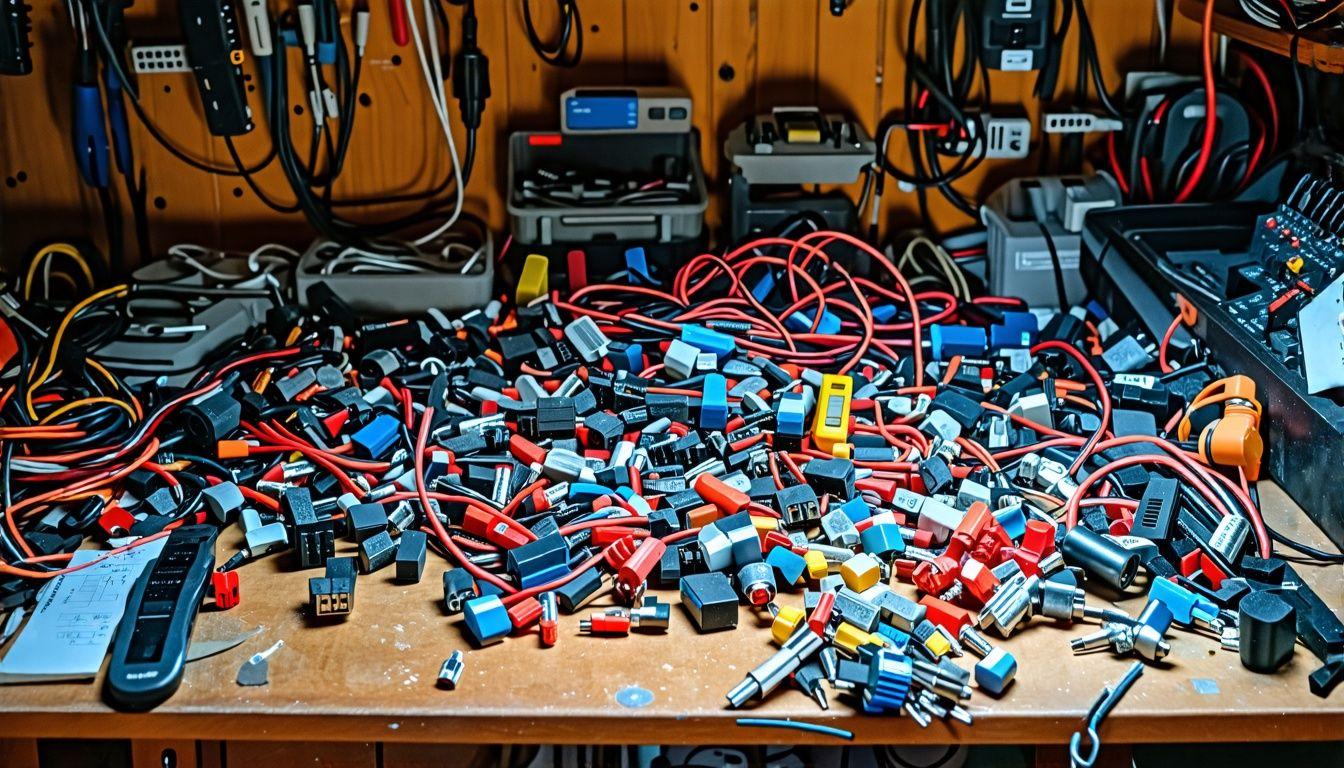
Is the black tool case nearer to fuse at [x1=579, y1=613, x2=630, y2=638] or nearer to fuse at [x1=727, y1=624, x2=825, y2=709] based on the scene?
fuse at [x1=727, y1=624, x2=825, y2=709]

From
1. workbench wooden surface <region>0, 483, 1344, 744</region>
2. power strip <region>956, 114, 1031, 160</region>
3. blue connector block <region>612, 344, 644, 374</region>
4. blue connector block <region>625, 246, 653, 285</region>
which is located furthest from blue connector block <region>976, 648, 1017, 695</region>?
power strip <region>956, 114, 1031, 160</region>

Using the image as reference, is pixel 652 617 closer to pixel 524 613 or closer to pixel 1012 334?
pixel 524 613

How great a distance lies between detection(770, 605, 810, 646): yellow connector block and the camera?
1.57m

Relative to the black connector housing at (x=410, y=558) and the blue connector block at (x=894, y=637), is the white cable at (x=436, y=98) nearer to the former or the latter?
the black connector housing at (x=410, y=558)

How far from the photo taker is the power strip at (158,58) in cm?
243

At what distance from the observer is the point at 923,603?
163 centimetres

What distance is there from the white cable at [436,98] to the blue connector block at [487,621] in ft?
3.71

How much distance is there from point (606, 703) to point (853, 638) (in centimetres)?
29

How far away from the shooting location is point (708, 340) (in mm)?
2232

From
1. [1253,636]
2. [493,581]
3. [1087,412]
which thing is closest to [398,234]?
[493,581]

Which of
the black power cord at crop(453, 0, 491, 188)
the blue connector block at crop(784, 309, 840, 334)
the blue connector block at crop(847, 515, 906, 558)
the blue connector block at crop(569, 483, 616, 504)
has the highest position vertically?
the black power cord at crop(453, 0, 491, 188)

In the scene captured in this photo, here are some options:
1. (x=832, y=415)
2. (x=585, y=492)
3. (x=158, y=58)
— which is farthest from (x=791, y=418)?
(x=158, y=58)

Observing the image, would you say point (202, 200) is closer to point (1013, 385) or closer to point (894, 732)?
point (1013, 385)

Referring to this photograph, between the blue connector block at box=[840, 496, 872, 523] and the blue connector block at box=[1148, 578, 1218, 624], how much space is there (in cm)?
37
